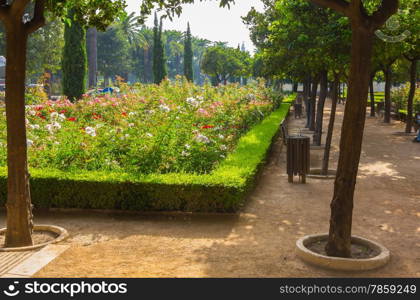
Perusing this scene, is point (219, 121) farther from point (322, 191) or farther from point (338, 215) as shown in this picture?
point (338, 215)

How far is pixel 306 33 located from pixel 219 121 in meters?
3.11

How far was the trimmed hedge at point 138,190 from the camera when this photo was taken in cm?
700

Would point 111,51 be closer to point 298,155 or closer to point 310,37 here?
point 310,37

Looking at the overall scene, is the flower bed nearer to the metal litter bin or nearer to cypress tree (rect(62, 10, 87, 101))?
the metal litter bin

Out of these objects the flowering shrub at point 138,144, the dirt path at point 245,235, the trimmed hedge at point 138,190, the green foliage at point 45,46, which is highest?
the green foliage at point 45,46

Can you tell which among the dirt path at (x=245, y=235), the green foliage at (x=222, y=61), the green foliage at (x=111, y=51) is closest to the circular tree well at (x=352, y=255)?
the dirt path at (x=245, y=235)

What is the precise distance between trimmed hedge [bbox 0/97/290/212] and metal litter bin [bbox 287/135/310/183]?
2115 millimetres

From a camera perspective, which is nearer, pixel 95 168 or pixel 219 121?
pixel 95 168

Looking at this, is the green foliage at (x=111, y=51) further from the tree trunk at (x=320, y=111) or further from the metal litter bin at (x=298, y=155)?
the metal litter bin at (x=298, y=155)

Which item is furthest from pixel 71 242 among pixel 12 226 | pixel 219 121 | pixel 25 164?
pixel 219 121

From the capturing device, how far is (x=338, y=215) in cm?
513

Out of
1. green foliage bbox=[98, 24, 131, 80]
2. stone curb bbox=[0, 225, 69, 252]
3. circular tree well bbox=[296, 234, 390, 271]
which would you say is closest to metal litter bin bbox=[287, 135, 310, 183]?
circular tree well bbox=[296, 234, 390, 271]

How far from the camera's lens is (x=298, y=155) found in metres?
9.52

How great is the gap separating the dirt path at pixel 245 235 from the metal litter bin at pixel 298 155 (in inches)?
12.1
